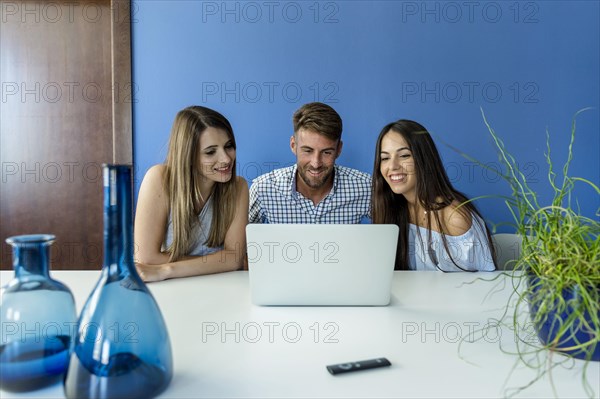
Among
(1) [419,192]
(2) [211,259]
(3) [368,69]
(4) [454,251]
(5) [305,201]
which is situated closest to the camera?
(2) [211,259]

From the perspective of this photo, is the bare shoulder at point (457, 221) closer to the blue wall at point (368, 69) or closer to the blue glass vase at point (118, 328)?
the blue wall at point (368, 69)

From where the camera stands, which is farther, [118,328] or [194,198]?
[194,198]

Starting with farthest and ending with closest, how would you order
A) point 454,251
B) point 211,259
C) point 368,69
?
point 368,69 → point 454,251 → point 211,259

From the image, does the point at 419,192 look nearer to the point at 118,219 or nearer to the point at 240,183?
the point at 240,183

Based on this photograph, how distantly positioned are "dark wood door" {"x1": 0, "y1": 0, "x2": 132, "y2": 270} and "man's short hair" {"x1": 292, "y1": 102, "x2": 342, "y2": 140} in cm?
112

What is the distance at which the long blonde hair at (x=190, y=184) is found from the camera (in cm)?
181

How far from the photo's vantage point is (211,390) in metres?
0.69

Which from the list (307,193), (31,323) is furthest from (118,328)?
(307,193)

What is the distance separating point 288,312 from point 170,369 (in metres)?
0.41

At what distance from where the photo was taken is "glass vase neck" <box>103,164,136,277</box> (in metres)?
0.62

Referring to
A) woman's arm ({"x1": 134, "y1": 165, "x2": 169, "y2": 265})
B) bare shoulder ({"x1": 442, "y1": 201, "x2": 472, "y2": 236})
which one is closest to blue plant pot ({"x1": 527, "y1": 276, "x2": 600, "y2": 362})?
bare shoulder ({"x1": 442, "y1": 201, "x2": 472, "y2": 236})

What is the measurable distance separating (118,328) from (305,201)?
1752 mm

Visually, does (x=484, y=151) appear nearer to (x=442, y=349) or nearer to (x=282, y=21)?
(x=282, y=21)

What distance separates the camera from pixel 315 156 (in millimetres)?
2242
